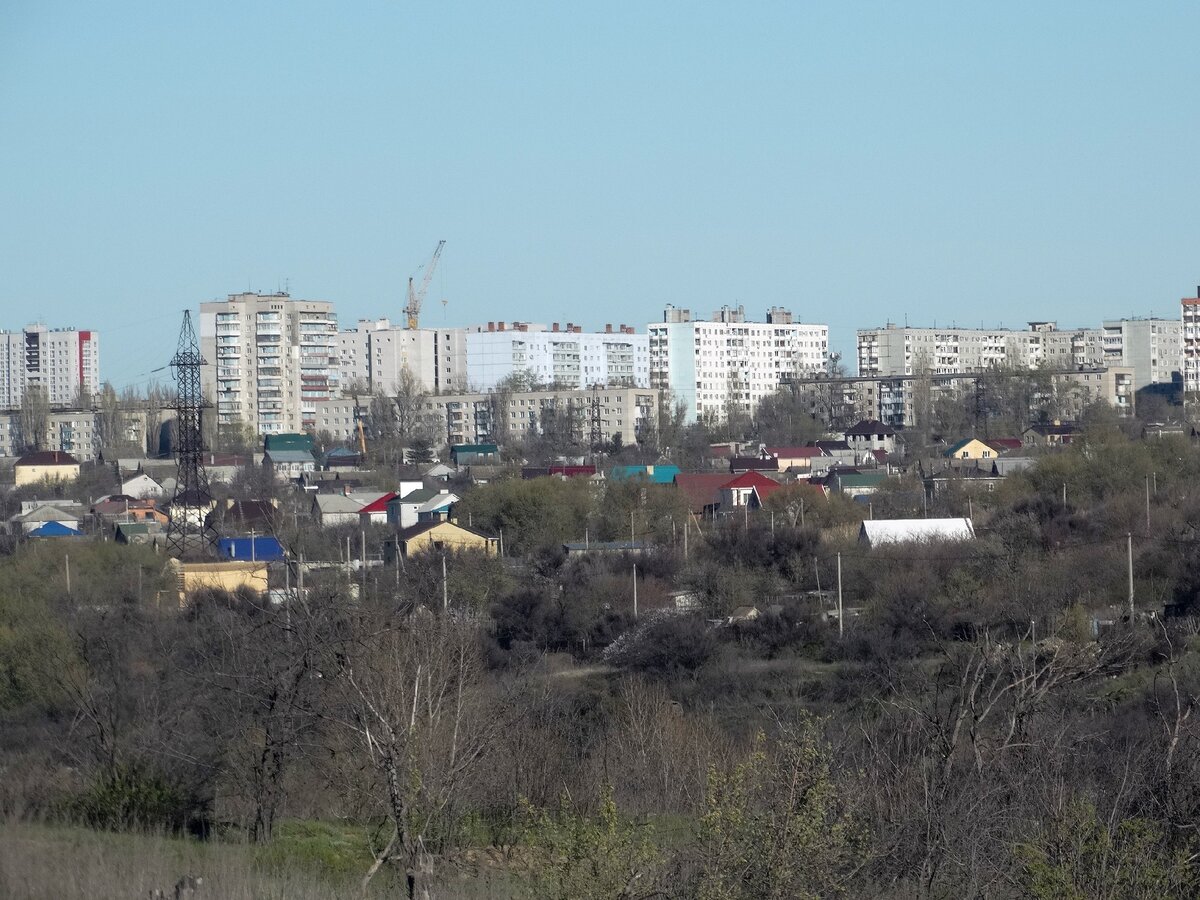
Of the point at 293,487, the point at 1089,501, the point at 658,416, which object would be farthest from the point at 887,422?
the point at 1089,501

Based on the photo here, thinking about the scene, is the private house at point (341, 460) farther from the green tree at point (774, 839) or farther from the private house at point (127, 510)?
the green tree at point (774, 839)

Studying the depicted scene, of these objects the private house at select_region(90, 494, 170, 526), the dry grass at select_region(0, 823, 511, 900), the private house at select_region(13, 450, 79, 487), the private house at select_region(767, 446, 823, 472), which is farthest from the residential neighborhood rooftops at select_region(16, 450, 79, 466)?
the dry grass at select_region(0, 823, 511, 900)

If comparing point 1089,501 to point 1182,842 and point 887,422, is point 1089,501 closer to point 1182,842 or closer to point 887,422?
point 1182,842

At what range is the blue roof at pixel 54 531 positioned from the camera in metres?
25.6

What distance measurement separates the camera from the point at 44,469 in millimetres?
43906

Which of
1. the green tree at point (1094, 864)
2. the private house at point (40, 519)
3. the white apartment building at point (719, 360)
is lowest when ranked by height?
the private house at point (40, 519)

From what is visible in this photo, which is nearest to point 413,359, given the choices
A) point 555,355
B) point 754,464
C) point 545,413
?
point 555,355

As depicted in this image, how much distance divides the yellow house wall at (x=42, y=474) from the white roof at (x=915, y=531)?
27.5 m

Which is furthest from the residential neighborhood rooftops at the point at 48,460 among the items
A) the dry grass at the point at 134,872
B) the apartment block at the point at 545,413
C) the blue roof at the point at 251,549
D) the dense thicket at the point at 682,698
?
the dry grass at the point at 134,872

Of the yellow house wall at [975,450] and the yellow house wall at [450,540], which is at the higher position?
the yellow house wall at [975,450]

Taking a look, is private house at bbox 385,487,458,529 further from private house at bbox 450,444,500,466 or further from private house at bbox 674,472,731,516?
private house at bbox 450,444,500,466

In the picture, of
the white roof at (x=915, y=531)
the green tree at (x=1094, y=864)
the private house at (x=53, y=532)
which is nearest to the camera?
the green tree at (x=1094, y=864)

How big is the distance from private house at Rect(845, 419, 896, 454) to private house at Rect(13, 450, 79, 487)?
2374 centimetres

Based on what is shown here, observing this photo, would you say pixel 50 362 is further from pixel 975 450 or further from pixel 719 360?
pixel 975 450
